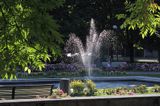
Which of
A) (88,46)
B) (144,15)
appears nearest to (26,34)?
(144,15)

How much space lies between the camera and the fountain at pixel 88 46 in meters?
32.1

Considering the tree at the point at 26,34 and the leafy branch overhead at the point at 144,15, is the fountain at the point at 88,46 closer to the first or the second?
the leafy branch overhead at the point at 144,15

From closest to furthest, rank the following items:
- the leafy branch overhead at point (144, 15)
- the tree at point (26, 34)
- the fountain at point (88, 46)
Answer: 1. the tree at point (26, 34)
2. the leafy branch overhead at point (144, 15)
3. the fountain at point (88, 46)

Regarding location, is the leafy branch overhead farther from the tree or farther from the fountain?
the fountain

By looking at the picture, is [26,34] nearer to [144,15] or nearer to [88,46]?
[144,15]

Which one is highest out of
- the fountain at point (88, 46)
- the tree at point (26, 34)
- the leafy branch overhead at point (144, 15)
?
the fountain at point (88, 46)

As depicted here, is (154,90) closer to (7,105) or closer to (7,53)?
(7,105)

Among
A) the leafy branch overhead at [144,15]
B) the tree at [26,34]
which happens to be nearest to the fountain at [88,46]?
the leafy branch overhead at [144,15]

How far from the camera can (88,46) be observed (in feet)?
117

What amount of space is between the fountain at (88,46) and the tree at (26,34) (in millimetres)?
25764

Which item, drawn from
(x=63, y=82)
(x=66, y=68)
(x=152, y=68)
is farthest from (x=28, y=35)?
(x=152, y=68)

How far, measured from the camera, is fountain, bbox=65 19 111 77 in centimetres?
3209

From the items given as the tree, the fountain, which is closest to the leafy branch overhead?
the tree

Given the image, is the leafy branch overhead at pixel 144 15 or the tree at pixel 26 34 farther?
the leafy branch overhead at pixel 144 15
